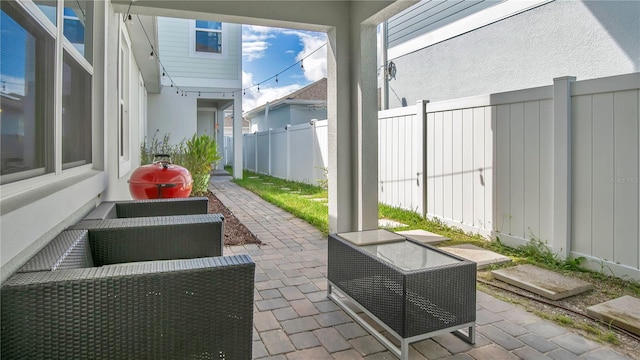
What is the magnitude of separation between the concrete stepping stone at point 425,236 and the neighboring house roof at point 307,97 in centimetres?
1317

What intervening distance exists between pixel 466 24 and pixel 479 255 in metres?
4.89

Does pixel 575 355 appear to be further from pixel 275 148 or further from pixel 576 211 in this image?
pixel 275 148

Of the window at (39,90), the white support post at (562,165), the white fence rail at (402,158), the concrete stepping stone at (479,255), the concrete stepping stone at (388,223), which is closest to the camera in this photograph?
the window at (39,90)

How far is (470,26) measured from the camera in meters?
7.32

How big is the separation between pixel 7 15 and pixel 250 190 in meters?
8.79

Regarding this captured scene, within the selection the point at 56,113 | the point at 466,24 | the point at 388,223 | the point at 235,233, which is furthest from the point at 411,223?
the point at 56,113

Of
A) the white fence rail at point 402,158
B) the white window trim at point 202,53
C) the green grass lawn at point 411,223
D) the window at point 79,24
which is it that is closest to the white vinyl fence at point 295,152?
the green grass lawn at point 411,223

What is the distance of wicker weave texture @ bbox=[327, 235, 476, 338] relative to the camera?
227cm

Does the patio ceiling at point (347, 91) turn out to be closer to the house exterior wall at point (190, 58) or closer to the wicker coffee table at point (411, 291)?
the wicker coffee table at point (411, 291)

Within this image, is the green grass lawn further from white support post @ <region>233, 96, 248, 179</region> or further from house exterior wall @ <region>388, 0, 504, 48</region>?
house exterior wall @ <region>388, 0, 504, 48</region>

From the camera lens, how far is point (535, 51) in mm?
6199

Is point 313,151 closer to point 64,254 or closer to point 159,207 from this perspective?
point 159,207

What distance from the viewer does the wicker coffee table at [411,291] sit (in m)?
2.27

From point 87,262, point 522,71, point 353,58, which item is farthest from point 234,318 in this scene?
point 522,71
